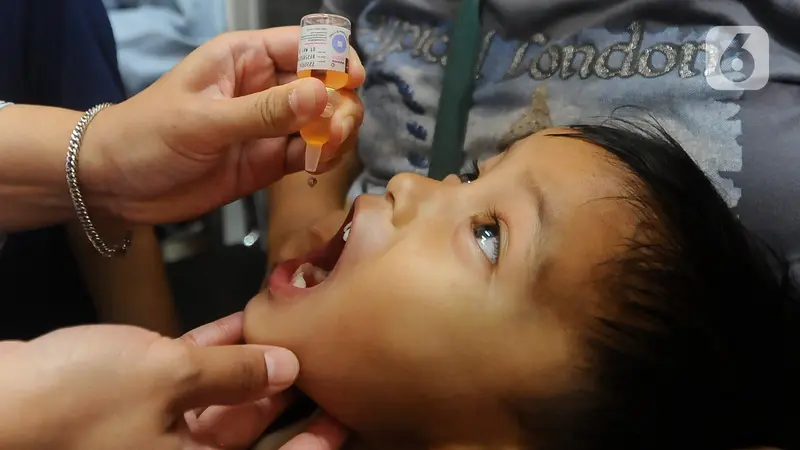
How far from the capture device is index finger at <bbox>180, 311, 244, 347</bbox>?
887mm

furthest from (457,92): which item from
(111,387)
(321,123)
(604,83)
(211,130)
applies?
(111,387)

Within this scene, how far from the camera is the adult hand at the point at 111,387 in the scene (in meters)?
0.61

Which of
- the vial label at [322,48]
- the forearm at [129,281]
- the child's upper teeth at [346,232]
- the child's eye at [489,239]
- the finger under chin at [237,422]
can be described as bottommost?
the finger under chin at [237,422]

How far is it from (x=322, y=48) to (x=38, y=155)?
1.29 ft

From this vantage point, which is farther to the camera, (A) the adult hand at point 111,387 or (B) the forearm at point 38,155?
(B) the forearm at point 38,155

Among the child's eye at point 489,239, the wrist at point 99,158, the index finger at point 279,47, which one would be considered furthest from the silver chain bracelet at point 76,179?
the child's eye at point 489,239

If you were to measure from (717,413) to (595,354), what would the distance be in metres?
0.17

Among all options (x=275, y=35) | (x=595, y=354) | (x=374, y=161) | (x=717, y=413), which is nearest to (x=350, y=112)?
(x=275, y=35)

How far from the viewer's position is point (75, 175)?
3.03ft

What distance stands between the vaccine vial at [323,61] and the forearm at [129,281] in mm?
382

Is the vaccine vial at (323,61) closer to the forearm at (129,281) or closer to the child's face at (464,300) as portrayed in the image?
the child's face at (464,300)

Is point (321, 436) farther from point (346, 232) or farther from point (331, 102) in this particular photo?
point (331, 102)

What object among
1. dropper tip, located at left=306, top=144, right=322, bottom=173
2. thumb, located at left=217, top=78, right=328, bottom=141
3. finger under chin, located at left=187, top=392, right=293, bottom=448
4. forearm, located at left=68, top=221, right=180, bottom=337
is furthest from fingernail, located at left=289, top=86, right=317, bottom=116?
forearm, located at left=68, top=221, right=180, bottom=337

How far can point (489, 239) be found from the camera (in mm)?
801
